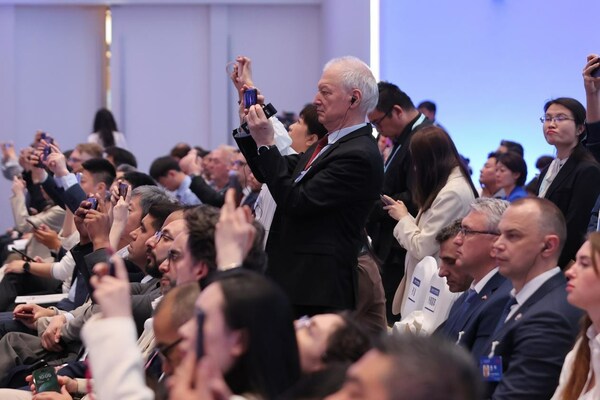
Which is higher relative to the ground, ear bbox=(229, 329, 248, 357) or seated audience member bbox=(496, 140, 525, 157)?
seated audience member bbox=(496, 140, 525, 157)

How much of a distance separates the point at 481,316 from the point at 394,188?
6.21 ft

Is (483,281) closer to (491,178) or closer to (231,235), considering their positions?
(231,235)

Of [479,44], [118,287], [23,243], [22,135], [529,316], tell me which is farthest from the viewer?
[22,135]

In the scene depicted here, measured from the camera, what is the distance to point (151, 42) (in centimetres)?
1259

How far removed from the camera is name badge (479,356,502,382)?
2.93 meters

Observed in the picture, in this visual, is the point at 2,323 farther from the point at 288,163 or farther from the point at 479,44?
the point at 479,44

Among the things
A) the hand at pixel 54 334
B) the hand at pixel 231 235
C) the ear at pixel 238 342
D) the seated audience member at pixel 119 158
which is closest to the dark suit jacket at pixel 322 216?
the hand at pixel 54 334

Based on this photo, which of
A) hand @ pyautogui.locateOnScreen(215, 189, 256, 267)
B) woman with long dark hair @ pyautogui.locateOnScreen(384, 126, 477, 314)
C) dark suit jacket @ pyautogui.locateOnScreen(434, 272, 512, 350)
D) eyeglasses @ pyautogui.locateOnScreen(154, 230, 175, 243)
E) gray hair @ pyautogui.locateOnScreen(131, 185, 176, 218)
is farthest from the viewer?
gray hair @ pyautogui.locateOnScreen(131, 185, 176, 218)

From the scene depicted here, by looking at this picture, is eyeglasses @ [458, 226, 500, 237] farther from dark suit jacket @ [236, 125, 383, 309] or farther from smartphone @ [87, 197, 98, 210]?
smartphone @ [87, 197, 98, 210]

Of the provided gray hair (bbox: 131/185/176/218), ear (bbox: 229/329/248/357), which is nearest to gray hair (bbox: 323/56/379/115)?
gray hair (bbox: 131/185/176/218)

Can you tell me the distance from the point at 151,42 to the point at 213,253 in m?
10.1

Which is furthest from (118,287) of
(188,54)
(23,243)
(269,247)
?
(188,54)

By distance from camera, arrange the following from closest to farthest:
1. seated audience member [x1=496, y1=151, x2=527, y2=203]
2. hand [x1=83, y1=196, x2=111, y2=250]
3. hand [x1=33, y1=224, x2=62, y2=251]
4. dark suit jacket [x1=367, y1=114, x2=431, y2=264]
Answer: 1. hand [x1=83, y1=196, x2=111, y2=250]
2. dark suit jacket [x1=367, y1=114, x2=431, y2=264]
3. hand [x1=33, y1=224, x2=62, y2=251]
4. seated audience member [x1=496, y1=151, x2=527, y2=203]

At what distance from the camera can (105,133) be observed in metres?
10.8
